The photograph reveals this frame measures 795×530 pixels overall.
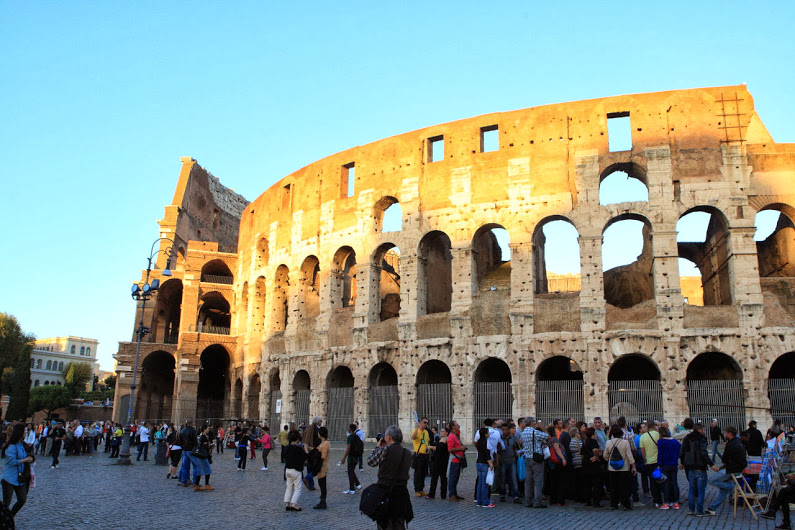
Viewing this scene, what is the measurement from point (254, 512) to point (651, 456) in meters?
6.05

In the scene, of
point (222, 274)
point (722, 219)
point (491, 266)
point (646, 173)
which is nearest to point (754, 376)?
point (722, 219)

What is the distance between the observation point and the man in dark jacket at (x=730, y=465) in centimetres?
929

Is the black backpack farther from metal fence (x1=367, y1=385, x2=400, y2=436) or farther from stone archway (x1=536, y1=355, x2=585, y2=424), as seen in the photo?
metal fence (x1=367, y1=385, x2=400, y2=436)

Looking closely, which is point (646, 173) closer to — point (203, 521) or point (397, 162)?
point (397, 162)

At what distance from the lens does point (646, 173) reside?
2236 centimetres

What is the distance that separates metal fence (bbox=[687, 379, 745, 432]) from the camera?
20.0m

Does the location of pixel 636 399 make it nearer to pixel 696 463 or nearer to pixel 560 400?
pixel 560 400

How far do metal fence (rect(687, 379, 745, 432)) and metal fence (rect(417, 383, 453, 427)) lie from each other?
7651 mm

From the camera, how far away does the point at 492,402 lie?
73.2ft

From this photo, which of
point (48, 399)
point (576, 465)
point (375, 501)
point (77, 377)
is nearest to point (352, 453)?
point (576, 465)

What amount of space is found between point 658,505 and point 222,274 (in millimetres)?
31103

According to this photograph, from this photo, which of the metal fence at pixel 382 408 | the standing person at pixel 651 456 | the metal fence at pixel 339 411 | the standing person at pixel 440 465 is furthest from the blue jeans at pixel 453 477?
the metal fence at pixel 339 411

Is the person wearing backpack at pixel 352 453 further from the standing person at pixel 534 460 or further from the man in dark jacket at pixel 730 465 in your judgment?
the man in dark jacket at pixel 730 465

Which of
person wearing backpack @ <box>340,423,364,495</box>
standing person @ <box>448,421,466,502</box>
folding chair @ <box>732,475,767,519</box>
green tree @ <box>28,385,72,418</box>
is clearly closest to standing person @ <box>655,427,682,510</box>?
folding chair @ <box>732,475,767,519</box>
